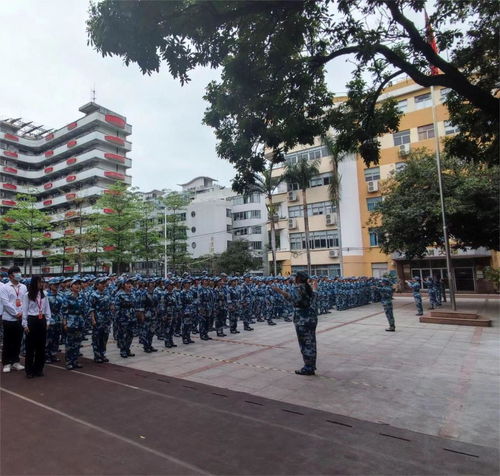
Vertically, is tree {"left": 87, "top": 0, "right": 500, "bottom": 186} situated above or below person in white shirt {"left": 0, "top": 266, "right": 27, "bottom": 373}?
above

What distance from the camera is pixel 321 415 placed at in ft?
14.5

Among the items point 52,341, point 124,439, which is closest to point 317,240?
point 52,341

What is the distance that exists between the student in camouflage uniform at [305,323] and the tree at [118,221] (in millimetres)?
22300

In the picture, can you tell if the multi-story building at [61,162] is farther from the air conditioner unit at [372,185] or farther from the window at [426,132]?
the window at [426,132]

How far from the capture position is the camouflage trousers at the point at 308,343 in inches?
247

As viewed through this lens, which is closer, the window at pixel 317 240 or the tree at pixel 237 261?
the window at pixel 317 240

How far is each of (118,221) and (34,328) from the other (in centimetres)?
2091

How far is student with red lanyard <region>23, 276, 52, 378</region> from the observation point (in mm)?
6195

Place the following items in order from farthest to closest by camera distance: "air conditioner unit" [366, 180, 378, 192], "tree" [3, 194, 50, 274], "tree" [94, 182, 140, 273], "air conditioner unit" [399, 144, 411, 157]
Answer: "air conditioner unit" [366, 180, 378, 192] → "air conditioner unit" [399, 144, 411, 157] → "tree" [3, 194, 50, 274] → "tree" [94, 182, 140, 273]

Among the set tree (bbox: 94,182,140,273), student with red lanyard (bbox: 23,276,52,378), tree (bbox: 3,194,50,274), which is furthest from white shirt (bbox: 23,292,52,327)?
tree (bbox: 3,194,50,274)

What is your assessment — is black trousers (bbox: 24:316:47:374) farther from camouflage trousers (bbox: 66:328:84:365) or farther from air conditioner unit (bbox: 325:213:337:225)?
air conditioner unit (bbox: 325:213:337:225)

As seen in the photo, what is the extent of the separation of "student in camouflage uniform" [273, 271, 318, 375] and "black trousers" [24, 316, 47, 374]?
4184mm

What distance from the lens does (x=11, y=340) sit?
22.0 feet

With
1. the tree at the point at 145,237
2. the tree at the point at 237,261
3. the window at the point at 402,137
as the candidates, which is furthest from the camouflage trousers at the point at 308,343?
the tree at the point at 237,261
